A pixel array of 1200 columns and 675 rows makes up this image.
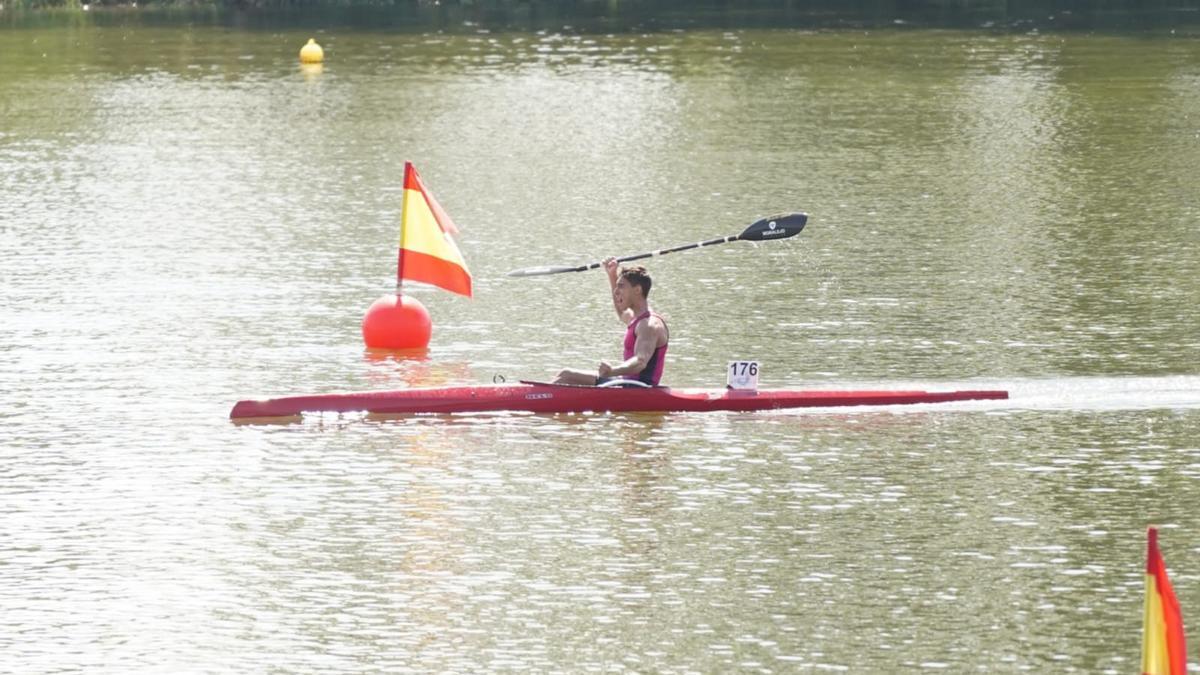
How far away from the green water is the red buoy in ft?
1.01

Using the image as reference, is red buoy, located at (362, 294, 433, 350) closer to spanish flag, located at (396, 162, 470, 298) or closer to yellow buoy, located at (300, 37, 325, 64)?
spanish flag, located at (396, 162, 470, 298)

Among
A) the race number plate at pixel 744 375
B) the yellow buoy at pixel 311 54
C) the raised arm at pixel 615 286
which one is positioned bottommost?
the yellow buoy at pixel 311 54

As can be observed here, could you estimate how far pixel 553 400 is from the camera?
1688 cm

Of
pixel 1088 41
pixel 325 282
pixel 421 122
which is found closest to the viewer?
pixel 325 282

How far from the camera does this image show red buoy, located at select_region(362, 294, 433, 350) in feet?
64.2

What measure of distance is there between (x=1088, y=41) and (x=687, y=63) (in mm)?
9405

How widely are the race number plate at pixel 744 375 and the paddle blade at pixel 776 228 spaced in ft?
8.76

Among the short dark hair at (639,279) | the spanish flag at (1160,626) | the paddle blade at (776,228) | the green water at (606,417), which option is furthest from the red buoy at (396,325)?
the spanish flag at (1160,626)

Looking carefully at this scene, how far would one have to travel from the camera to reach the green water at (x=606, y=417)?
1232cm

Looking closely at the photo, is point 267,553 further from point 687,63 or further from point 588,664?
point 687,63

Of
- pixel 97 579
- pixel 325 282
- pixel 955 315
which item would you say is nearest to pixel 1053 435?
pixel 955 315

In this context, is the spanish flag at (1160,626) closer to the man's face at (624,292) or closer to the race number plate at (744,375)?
the race number plate at (744,375)

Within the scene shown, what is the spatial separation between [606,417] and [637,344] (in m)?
0.59

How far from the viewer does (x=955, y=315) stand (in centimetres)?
2058
